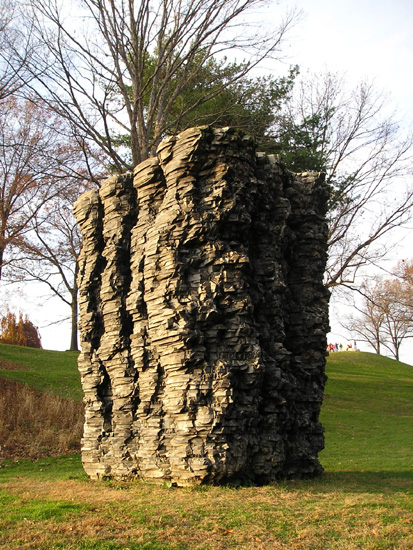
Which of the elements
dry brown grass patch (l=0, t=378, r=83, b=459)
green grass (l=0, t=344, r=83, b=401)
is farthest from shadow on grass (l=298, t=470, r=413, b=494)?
green grass (l=0, t=344, r=83, b=401)

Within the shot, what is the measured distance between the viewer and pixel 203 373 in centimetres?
923

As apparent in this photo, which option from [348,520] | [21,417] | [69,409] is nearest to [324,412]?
[69,409]

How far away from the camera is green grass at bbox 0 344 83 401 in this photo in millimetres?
21984

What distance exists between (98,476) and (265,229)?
226 inches

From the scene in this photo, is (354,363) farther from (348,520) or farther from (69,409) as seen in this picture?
(348,520)

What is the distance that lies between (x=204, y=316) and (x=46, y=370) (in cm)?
1949

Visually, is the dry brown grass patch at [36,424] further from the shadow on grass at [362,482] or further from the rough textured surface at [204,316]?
the shadow on grass at [362,482]

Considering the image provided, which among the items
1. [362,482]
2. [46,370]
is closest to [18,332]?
[46,370]

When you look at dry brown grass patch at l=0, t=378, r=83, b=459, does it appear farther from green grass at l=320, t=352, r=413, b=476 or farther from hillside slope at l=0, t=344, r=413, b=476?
green grass at l=320, t=352, r=413, b=476

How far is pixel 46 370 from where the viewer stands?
2692cm

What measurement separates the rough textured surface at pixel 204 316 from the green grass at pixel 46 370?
33.8 ft

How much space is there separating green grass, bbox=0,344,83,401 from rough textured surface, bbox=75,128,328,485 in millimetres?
10308

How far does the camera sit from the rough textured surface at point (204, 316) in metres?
9.27

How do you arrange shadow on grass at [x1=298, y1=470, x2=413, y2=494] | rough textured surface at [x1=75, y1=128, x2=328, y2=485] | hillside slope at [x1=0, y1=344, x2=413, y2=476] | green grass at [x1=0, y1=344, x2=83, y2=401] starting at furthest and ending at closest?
green grass at [x1=0, y1=344, x2=83, y2=401] < hillside slope at [x1=0, y1=344, x2=413, y2=476] < shadow on grass at [x1=298, y1=470, x2=413, y2=494] < rough textured surface at [x1=75, y1=128, x2=328, y2=485]
